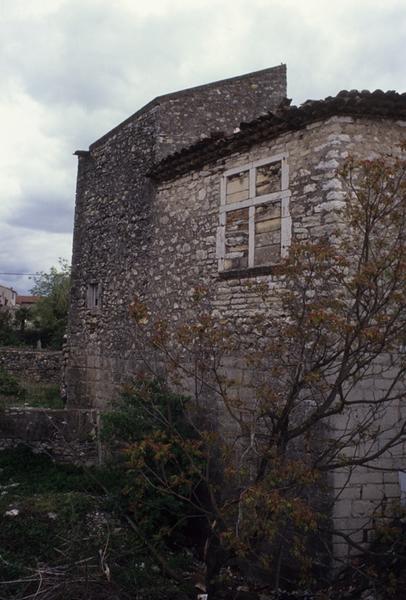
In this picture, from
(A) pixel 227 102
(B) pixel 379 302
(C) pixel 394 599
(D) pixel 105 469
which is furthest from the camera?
(A) pixel 227 102

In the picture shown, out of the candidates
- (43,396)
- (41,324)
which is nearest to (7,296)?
(41,324)

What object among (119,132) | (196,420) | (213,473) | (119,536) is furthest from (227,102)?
(119,536)

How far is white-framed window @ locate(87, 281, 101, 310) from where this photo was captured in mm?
11639

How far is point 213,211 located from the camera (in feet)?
27.1

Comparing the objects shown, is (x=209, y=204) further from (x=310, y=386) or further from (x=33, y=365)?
(x=33, y=365)

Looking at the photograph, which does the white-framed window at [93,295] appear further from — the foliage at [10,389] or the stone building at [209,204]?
the foliage at [10,389]

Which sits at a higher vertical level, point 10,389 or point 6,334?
point 6,334

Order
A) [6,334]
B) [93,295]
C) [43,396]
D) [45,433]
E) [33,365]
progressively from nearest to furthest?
[45,433]
[93,295]
[43,396]
[33,365]
[6,334]

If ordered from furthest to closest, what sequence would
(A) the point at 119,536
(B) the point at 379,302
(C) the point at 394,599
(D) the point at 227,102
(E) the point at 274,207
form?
(D) the point at 227,102 → (E) the point at 274,207 → (A) the point at 119,536 → (C) the point at 394,599 → (B) the point at 379,302

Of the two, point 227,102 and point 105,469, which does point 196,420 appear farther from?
point 227,102

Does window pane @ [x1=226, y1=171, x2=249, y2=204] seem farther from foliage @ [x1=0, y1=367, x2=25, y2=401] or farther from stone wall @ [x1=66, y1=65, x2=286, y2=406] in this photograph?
foliage @ [x1=0, y1=367, x2=25, y2=401]

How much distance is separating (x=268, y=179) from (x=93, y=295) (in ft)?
18.4

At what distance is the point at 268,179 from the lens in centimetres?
740

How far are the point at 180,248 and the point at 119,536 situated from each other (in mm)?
4212
